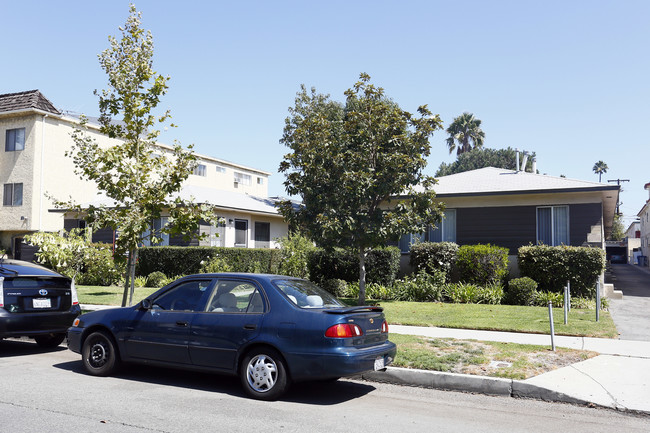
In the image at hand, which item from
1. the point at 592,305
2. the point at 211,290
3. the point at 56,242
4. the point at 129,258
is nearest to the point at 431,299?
the point at 592,305

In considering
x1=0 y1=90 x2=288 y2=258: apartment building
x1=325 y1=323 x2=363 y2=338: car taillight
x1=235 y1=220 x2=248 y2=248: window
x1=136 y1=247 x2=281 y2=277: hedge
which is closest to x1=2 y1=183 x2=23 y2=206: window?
x1=0 y1=90 x2=288 y2=258: apartment building

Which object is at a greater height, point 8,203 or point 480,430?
point 8,203

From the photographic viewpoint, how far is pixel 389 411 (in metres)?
6.32

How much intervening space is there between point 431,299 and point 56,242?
13340 mm

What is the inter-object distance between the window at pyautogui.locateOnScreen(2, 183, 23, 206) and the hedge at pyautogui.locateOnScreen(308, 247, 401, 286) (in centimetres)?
2007

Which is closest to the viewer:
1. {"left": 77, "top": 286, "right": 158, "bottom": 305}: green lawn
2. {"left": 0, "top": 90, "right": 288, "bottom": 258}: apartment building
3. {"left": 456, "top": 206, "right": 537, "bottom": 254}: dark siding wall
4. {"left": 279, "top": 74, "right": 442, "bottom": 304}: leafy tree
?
{"left": 279, "top": 74, "right": 442, "bottom": 304}: leafy tree

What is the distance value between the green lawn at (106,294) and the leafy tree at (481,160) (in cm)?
4642

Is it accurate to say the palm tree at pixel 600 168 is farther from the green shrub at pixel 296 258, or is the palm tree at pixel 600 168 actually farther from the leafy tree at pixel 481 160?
the green shrub at pixel 296 258

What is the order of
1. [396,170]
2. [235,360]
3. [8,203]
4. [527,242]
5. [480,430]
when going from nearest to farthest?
[480,430]
[235,360]
[396,170]
[527,242]
[8,203]

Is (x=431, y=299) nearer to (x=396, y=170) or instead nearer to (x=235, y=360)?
(x=396, y=170)

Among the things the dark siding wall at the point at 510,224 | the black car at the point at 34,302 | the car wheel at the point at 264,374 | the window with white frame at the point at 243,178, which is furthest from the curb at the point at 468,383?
the window with white frame at the point at 243,178

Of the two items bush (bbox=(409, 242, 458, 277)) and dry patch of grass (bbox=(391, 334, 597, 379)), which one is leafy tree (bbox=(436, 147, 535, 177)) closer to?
bush (bbox=(409, 242, 458, 277))

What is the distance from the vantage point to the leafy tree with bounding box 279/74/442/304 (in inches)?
579

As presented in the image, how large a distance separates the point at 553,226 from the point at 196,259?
1336cm
